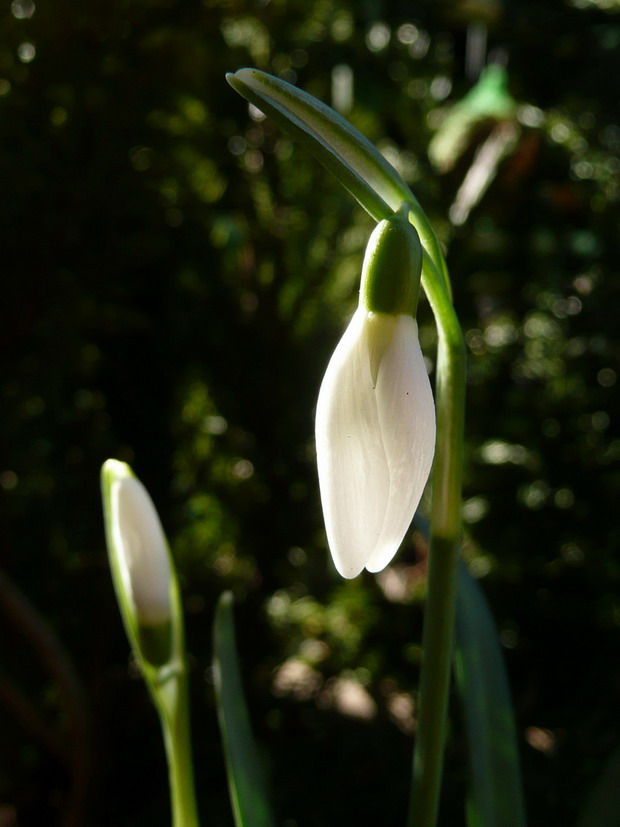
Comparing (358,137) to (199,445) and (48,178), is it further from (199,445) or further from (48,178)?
(199,445)

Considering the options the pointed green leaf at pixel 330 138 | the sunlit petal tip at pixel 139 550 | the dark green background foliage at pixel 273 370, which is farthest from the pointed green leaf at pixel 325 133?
the dark green background foliage at pixel 273 370

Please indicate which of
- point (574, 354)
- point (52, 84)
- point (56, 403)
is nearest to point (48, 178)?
A: point (52, 84)

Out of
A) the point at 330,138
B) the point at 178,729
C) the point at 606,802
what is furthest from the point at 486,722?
the point at 330,138

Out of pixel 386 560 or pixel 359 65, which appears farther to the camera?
pixel 359 65

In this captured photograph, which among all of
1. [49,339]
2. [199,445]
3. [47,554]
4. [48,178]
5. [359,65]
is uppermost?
[359,65]

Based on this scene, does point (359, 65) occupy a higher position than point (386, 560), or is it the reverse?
point (359, 65)

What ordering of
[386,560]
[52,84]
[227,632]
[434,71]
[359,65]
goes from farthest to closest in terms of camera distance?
[434,71], [359,65], [52,84], [227,632], [386,560]

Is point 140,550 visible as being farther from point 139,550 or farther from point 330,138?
point 330,138
